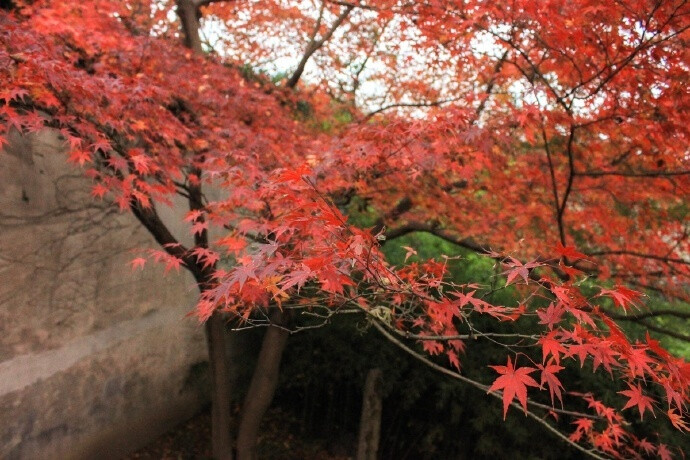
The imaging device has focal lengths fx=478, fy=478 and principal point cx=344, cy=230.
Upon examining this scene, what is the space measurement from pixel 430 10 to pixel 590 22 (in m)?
1.21

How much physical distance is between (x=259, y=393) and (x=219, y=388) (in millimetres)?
393

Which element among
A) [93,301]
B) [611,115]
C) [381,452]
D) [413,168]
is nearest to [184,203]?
[93,301]

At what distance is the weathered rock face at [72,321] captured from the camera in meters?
4.07

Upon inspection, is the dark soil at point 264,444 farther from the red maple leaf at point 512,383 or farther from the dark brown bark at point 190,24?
the red maple leaf at point 512,383

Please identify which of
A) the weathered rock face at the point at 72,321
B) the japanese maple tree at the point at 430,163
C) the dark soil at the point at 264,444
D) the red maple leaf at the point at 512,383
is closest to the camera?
the red maple leaf at the point at 512,383

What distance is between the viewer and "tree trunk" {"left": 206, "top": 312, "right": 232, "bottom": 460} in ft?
15.0

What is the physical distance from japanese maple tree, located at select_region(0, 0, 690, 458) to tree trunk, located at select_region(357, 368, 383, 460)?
0.63m

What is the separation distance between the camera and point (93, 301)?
189 inches

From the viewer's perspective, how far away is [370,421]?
4.78 metres

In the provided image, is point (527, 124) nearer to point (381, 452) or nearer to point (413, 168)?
point (413, 168)

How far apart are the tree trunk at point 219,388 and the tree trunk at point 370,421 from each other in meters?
1.32

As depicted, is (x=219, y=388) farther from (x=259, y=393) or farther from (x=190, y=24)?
(x=190, y=24)

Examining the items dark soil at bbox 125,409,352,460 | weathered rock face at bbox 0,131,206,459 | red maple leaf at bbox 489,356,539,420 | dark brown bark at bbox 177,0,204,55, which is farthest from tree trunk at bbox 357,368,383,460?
dark brown bark at bbox 177,0,204,55

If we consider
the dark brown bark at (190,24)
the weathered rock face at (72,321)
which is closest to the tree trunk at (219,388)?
the weathered rock face at (72,321)
